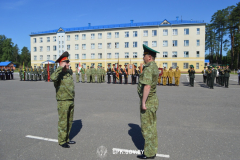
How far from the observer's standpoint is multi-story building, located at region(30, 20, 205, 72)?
47.0m

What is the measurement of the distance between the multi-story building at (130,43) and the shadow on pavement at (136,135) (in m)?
44.7

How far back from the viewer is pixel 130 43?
166 ft

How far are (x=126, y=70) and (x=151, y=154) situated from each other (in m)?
15.7

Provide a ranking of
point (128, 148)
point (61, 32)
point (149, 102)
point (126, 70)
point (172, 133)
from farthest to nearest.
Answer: point (61, 32)
point (126, 70)
point (172, 133)
point (128, 148)
point (149, 102)

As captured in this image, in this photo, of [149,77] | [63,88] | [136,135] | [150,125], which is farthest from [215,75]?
[63,88]

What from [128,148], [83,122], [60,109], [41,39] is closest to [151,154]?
[128,148]

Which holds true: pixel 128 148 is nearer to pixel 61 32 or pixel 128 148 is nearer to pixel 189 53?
pixel 189 53

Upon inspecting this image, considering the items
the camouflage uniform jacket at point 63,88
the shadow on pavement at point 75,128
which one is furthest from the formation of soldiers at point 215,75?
the camouflage uniform jacket at point 63,88

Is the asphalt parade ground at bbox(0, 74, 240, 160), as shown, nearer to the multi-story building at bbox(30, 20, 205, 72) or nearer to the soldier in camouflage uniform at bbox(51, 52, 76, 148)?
the soldier in camouflage uniform at bbox(51, 52, 76, 148)

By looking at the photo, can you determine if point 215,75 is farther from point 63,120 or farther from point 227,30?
point 227,30

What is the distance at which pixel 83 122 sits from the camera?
572cm

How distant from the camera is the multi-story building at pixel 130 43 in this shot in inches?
1849

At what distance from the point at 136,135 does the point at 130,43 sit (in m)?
47.6

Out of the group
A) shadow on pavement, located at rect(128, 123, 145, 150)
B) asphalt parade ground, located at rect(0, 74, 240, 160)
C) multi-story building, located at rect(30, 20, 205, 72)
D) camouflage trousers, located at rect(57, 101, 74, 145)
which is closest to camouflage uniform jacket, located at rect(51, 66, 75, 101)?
camouflage trousers, located at rect(57, 101, 74, 145)
